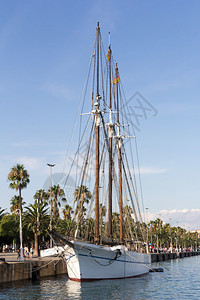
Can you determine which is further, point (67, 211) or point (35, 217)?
point (67, 211)

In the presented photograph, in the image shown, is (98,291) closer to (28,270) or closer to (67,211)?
(28,270)

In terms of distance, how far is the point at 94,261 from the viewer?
34.3m

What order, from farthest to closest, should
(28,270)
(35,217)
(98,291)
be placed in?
(35,217) → (28,270) → (98,291)

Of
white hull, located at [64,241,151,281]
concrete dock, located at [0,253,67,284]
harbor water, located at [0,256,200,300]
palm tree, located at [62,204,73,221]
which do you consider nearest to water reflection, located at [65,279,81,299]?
harbor water, located at [0,256,200,300]

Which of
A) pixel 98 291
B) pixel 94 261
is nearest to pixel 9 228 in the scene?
pixel 94 261

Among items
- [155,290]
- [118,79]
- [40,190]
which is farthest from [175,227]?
[155,290]

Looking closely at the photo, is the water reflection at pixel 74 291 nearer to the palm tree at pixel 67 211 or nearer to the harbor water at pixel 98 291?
the harbor water at pixel 98 291

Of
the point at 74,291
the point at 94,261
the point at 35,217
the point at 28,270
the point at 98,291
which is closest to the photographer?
the point at 98,291

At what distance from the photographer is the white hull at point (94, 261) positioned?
3358 cm

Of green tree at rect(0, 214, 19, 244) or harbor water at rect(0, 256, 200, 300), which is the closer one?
harbor water at rect(0, 256, 200, 300)

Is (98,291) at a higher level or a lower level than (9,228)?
lower

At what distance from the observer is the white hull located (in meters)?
33.6

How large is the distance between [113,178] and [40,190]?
41.1 m

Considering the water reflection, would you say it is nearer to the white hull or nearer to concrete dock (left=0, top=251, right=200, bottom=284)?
the white hull
